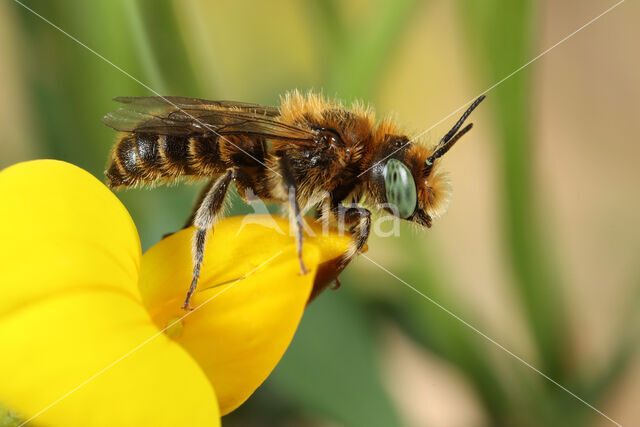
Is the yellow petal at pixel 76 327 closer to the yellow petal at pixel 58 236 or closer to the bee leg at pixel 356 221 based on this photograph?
the yellow petal at pixel 58 236

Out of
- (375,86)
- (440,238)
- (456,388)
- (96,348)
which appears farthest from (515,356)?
(96,348)

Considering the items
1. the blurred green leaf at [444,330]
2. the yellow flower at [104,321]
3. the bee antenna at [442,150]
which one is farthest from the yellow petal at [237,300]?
the blurred green leaf at [444,330]

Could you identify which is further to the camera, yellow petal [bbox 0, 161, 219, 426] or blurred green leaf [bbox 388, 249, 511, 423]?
blurred green leaf [bbox 388, 249, 511, 423]

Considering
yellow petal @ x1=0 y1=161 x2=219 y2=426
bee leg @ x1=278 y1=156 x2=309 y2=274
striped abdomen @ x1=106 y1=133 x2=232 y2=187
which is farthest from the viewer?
striped abdomen @ x1=106 y1=133 x2=232 y2=187

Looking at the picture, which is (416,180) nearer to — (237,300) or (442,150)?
(442,150)

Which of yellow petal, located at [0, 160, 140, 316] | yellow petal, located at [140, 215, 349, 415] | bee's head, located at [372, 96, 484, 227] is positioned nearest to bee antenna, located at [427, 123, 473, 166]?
bee's head, located at [372, 96, 484, 227]

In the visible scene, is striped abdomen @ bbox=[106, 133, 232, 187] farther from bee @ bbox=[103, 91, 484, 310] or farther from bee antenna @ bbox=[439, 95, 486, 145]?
bee antenna @ bbox=[439, 95, 486, 145]

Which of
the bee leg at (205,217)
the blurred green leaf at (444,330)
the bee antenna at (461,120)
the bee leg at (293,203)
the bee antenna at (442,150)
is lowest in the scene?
the blurred green leaf at (444,330)
